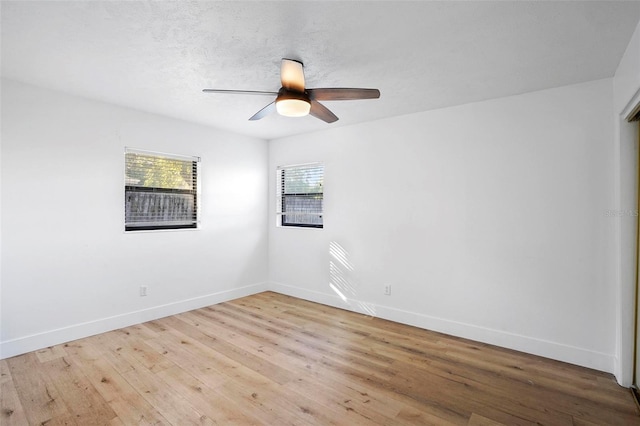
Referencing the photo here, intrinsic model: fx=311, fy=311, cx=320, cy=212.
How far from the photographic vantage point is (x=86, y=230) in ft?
10.7

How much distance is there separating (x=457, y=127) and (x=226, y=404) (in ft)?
10.9

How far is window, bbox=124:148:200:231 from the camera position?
12.0 feet

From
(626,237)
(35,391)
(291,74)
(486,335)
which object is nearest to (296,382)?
(35,391)

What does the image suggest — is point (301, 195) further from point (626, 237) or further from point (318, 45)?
point (626, 237)

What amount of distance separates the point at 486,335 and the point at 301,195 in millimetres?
3000

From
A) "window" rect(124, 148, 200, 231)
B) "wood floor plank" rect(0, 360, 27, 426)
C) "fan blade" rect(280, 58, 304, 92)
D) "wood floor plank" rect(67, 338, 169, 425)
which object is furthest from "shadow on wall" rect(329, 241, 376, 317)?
"wood floor plank" rect(0, 360, 27, 426)

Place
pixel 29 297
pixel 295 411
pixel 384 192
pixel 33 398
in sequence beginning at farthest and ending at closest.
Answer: pixel 384 192
pixel 29 297
pixel 33 398
pixel 295 411

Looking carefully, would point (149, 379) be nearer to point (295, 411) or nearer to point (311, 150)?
point (295, 411)

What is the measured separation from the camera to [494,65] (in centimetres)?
244

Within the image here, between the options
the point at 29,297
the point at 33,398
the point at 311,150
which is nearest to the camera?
the point at 33,398

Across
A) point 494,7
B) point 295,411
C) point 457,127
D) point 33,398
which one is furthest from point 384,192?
point 33,398

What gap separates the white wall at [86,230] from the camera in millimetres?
2834

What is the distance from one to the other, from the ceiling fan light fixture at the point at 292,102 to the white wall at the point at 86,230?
2.25m

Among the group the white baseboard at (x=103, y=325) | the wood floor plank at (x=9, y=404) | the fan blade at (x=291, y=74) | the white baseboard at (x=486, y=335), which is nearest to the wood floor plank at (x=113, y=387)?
the white baseboard at (x=103, y=325)
